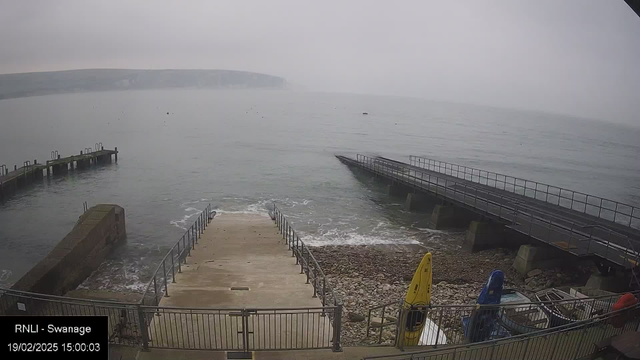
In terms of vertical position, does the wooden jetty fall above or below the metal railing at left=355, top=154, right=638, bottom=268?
below

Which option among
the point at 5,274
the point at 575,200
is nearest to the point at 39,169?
the point at 5,274

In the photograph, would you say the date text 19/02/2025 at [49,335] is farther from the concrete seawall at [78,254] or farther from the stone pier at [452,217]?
the stone pier at [452,217]

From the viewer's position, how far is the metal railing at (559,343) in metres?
7.09

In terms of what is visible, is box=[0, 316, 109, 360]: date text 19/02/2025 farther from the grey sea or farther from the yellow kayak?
the grey sea

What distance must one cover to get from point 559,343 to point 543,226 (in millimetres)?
14181

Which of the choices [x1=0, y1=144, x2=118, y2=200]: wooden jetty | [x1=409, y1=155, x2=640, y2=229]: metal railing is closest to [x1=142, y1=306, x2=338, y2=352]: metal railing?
[x1=409, y1=155, x2=640, y2=229]: metal railing

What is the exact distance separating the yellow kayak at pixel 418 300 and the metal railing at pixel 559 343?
2.55ft

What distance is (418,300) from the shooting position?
26.5ft

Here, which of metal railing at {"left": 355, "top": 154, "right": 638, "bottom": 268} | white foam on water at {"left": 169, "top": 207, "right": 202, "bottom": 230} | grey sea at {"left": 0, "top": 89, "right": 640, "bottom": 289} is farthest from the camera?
white foam on water at {"left": 169, "top": 207, "right": 202, "bottom": 230}

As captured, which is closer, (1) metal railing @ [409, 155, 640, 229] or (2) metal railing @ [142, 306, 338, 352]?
(2) metal railing @ [142, 306, 338, 352]

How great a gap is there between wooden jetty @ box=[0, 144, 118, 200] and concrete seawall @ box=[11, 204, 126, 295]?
17630 millimetres

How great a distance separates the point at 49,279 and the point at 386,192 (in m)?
28.5

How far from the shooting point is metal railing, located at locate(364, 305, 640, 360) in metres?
7.09

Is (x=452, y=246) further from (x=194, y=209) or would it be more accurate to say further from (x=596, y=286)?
(x=194, y=209)
